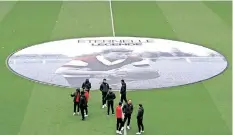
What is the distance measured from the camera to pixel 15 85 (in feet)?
97.0

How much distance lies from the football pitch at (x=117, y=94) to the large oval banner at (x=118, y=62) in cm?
85

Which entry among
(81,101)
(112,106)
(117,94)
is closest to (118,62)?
(117,94)

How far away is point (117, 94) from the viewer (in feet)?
92.1

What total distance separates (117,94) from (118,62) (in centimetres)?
552

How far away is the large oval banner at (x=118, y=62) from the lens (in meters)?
30.4

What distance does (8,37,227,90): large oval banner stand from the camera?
30.4m

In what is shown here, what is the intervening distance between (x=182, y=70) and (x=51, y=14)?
18639 millimetres

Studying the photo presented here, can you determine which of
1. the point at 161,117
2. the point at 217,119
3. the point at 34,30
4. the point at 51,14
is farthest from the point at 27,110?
the point at 51,14

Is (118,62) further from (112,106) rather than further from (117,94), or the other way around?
(112,106)

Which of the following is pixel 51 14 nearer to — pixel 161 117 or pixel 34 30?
pixel 34 30

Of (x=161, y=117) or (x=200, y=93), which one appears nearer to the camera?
(x=161, y=117)

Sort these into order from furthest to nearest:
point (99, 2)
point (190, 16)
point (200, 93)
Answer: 1. point (99, 2)
2. point (190, 16)
3. point (200, 93)

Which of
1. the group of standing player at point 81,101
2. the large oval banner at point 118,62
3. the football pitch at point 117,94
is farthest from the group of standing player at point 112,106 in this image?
the large oval banner at point 118,62

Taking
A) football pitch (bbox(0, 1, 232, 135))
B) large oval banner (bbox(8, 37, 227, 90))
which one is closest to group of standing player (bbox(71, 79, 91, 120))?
football pitch (bbox(0, 1, 232, 135))
